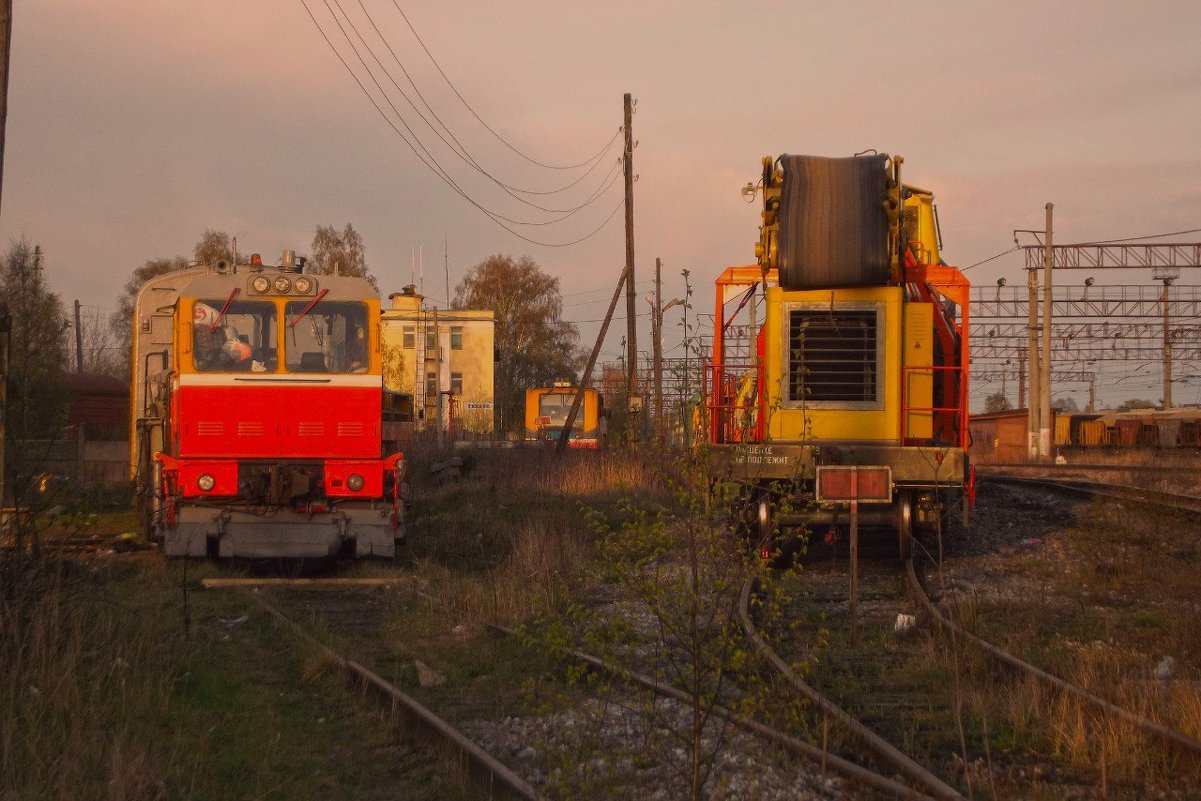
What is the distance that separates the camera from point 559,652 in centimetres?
517

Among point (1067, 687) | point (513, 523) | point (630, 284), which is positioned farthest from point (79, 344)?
point (1067, 687)

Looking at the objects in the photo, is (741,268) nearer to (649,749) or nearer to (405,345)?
(649,749)

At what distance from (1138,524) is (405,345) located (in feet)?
187

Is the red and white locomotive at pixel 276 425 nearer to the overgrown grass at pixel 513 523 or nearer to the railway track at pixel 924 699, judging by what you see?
the overgrown grass at pixel 513 523

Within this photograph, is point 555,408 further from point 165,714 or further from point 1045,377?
point 165,714

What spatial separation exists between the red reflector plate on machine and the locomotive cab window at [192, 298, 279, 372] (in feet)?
20.8

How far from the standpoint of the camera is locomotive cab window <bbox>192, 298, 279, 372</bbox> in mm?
12469

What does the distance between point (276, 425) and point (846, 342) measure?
6.07m

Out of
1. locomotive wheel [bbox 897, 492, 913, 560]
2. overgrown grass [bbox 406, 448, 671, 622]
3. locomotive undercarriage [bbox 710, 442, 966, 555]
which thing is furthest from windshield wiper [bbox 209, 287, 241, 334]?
locomotive wheel [bbox 897, 492, 913, 560]

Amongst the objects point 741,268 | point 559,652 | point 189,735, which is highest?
point 741,268

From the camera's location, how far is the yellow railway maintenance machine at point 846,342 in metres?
11.5

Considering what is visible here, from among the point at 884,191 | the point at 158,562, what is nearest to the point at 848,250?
the point at 884,191

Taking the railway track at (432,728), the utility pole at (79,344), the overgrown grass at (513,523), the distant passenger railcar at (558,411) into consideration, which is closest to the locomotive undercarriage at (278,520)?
the overgrown grass at (513,523)

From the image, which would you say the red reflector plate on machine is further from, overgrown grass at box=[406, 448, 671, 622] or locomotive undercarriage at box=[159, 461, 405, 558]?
locomotive undercarriage at box=[159, 461, 405, 558]
